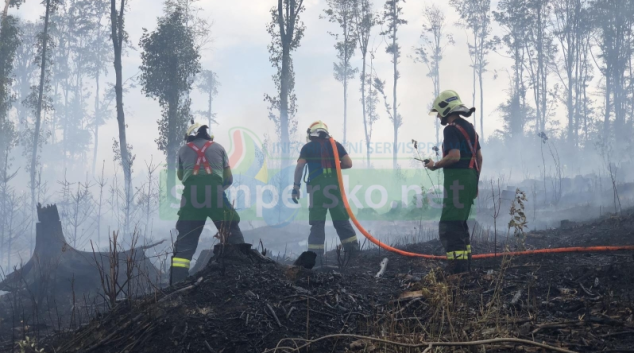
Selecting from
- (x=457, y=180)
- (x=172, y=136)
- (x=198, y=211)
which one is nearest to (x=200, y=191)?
(x=198, y=211)

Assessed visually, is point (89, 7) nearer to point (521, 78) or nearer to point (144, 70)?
point (144, 70)

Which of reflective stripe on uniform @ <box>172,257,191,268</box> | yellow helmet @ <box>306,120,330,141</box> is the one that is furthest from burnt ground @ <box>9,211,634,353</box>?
yellow helmet @ <box>306,120,330,141</box>

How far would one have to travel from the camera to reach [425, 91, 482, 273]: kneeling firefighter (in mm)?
4574

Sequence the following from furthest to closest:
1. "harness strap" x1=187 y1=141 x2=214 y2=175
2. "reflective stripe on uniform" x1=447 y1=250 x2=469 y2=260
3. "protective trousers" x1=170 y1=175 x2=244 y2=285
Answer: "harness strap" x1=187 y1=141 x2=214 y2=175
"protective trousers" x1=170 y1=175 x2=244 y2=285
"reflective stripe on uniform" x1=447 y1=250 x2=469 y2=260

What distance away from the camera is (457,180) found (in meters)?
4.70

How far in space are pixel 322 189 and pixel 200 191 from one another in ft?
6.14

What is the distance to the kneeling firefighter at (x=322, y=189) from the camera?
6746 millimetres

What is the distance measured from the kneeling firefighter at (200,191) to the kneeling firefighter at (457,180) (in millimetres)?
2534

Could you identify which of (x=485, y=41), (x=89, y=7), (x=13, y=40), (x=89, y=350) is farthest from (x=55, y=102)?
(x=89, y=350)

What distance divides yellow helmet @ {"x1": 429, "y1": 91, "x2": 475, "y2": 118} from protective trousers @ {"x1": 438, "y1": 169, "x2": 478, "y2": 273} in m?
0.62

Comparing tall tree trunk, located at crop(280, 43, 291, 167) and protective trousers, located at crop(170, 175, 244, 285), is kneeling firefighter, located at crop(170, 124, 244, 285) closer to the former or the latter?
protective trousers, located at crop(170, 175, 244, 285)

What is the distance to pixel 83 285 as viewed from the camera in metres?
7.90

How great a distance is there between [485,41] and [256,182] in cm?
2326

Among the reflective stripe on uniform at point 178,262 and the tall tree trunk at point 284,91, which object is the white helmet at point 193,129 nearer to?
the reflective stripe on uniform at point 178,262
